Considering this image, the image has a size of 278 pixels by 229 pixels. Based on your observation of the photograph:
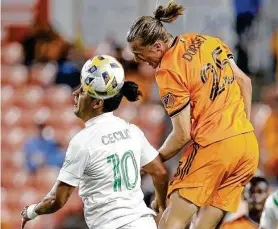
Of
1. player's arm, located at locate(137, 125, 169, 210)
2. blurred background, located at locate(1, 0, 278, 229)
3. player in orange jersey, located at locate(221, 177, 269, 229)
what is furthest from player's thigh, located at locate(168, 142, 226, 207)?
blurred background, located at locate(1, 0, 278, 229)

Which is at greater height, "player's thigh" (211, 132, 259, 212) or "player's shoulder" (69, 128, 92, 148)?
"player's shoulder" (69, 128, 92, 148)

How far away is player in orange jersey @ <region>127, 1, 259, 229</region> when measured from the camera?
19.1ft

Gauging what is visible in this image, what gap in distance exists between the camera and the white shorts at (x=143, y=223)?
17.5 ft

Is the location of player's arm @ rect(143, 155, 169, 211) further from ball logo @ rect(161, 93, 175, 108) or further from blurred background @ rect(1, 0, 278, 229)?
blurred background @ rect(1, 0, 278, 229)

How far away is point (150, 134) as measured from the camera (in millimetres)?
11992

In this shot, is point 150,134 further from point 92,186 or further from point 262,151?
point 92,186

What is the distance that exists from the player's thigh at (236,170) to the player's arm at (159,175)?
0.32m

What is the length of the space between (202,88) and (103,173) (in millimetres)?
863

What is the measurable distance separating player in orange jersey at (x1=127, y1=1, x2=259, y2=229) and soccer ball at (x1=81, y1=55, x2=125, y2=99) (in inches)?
14.6

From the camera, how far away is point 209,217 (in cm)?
610

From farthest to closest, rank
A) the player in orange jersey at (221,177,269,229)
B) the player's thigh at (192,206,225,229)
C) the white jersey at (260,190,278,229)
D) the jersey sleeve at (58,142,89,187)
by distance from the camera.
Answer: the player in orange jersey at (221,177,269,229), the white jersey at (260,190,278,229), the player's thigh at (192,206,225,229), the jersey sleeve at (58,142,89,187)

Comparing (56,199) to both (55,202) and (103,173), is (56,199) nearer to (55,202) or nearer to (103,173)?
(55,202)

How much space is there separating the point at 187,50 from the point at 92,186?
1.03 m

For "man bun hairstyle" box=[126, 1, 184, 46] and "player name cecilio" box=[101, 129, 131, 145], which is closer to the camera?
"player name cecilio" box=[101, 129, 131, 145]
